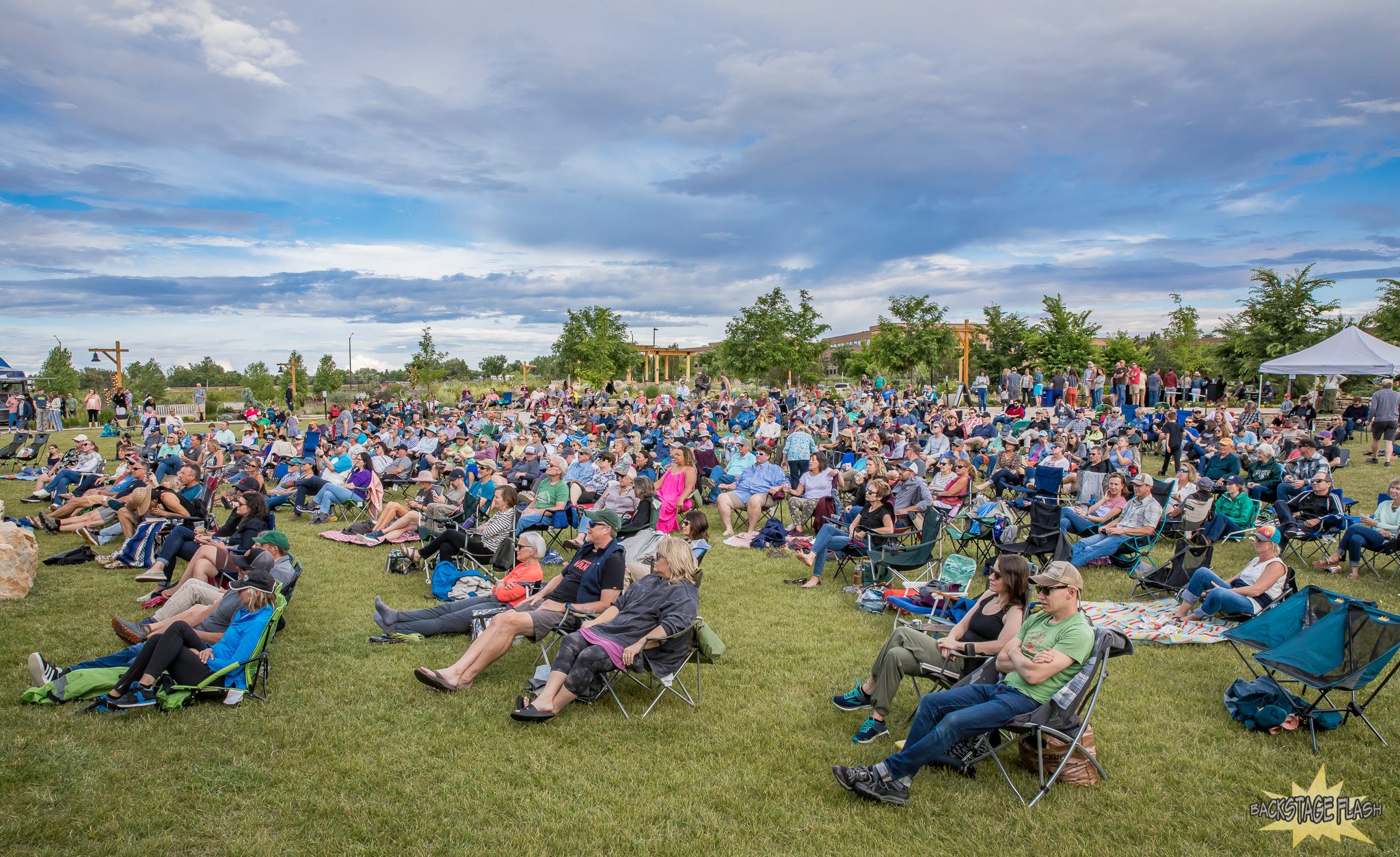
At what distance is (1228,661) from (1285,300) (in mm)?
27862

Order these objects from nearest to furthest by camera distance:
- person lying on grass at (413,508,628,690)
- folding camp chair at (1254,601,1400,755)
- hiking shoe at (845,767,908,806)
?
hiking shoe at (845,767,908,806)
folding camp chair at (1254,601,1400,755)
person lying on grass at (413,508,628,690)

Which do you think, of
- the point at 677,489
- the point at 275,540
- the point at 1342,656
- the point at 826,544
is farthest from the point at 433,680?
the point at 1342,656

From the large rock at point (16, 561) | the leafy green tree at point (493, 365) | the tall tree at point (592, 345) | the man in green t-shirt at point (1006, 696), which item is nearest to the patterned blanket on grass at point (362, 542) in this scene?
the large rock at point (16, 561)

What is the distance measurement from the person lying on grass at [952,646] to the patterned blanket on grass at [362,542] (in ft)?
22.3

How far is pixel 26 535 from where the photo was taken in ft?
24.4

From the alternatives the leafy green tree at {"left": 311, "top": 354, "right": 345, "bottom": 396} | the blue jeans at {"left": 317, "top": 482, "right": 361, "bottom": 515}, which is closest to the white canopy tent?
the blue jeans at {"left": 317, "top": 482, "right": 361, "bottom": 515}

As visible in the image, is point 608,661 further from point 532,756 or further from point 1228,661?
point 1228,661

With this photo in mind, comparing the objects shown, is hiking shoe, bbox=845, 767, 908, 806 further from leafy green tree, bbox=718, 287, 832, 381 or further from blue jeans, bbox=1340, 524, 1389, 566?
leafy green tree, bbox=718, 287, 832, 381

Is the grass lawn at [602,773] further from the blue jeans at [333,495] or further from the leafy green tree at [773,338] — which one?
the leafy green tree at [773,338]

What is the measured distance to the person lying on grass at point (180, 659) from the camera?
15.4ft

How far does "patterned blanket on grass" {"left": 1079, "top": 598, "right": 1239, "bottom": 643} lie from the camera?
19.6ft

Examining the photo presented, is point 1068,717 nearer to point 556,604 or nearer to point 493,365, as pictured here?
point 556,604

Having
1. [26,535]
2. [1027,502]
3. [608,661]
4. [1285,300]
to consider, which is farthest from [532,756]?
[1285,300]

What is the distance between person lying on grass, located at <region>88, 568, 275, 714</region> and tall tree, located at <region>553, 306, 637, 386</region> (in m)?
33.3
